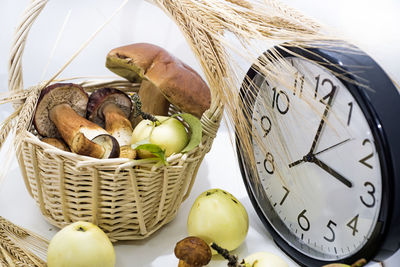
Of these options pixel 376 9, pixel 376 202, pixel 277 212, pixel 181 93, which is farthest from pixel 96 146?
pixel 376 9

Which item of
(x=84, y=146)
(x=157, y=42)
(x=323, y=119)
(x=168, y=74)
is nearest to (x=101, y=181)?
(x=84, y=146)

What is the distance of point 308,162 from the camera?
2.80 ft

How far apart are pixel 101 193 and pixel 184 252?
7.3 inches

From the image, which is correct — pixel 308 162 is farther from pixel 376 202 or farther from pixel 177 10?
pixel 177 10

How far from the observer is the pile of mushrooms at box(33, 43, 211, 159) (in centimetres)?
97

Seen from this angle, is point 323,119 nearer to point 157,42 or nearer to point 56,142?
point 56,142

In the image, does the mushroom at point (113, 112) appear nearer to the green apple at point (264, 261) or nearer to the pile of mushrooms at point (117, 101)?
the pile of mushrooms at point (117, 101)

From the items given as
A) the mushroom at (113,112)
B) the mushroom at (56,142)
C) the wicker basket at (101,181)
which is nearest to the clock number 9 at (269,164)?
the wicker basket at (101,181)

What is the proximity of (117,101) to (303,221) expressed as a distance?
458 mm

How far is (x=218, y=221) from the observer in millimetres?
893

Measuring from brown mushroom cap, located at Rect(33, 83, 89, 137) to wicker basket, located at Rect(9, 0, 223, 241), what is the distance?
0.02 meters

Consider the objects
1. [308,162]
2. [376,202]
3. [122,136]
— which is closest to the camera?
[376,202]

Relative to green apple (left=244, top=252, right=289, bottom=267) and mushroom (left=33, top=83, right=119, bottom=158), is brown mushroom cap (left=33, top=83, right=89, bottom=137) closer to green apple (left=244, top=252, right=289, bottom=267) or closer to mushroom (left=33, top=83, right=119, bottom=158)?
mushroom (left=33, top=83, right=119, bottom=158)

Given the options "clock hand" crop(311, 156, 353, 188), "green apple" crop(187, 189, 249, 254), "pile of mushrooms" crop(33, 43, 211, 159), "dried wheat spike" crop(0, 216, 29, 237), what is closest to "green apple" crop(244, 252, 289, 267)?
"green apple" crop(187, 189, 249, 254)
